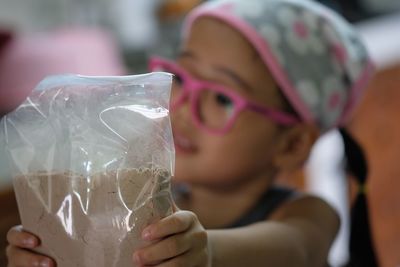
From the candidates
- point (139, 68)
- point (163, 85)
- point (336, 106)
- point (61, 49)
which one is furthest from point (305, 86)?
point (139, 68)

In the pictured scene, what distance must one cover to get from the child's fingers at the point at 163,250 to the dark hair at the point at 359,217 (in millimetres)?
390

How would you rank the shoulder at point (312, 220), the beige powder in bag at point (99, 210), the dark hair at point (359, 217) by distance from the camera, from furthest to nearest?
the dark hair at point (359, 217), the shoulder at point (312, 220), the beige powder in bag at point (99, 210)

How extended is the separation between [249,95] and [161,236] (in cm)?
39

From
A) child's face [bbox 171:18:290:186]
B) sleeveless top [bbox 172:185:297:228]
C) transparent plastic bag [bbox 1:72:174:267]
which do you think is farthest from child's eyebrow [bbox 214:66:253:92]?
transparent plastic bag [bbox 1:72:174:267]

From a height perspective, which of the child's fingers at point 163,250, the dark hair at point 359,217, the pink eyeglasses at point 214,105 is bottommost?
the dark hair at point 359,217

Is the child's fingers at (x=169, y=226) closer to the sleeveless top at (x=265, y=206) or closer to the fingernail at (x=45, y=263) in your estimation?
the fingernail at (x=45, y=263)

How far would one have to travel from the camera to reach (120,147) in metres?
0.35

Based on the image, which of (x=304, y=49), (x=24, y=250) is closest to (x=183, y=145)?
(x=304, y=49)

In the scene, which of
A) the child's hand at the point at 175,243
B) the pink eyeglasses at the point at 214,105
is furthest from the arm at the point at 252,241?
the pink eyeglasses at the point at 214,105

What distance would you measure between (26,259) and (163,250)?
8cm

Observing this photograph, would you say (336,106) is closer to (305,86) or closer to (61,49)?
(305,86)

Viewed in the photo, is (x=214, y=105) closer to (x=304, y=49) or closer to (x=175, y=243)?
(x=304, y=49)

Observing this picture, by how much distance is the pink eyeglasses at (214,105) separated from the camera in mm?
712

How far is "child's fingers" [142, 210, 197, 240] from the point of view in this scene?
1.12 ft
